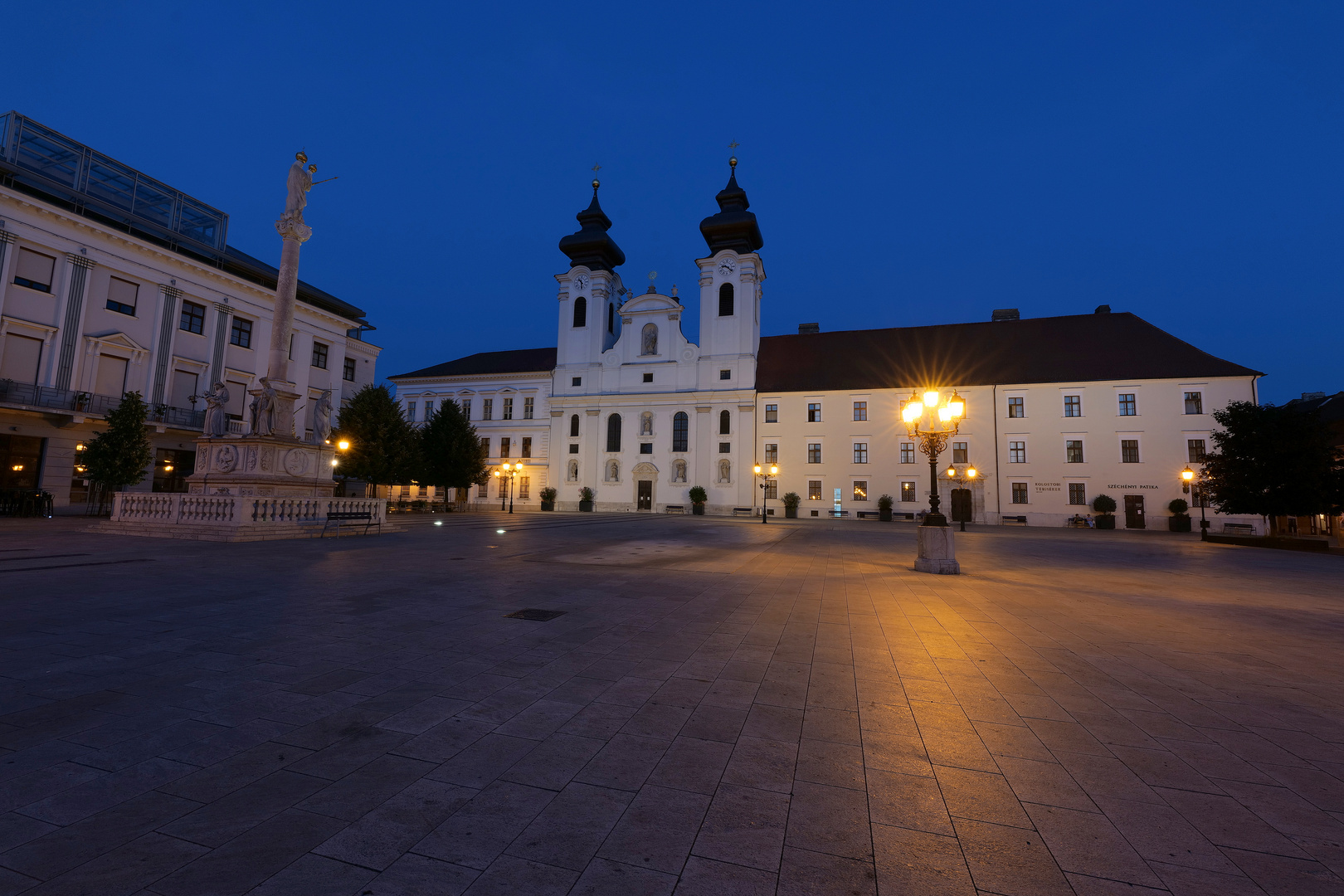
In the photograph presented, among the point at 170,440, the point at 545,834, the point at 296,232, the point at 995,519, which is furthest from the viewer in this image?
the point at 995,519

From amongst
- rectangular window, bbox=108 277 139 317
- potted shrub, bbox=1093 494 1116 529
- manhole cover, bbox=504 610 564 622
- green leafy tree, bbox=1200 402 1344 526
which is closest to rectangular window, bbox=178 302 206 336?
rectangular window, bbox=108 277 139 317

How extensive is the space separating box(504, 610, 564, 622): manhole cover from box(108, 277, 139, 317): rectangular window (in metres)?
31.3

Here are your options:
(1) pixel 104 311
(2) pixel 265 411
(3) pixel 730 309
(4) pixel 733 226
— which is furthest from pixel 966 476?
(1) pixel 104 311

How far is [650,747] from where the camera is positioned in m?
3.56

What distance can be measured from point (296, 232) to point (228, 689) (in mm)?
19420

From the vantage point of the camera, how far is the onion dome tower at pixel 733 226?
157 ft

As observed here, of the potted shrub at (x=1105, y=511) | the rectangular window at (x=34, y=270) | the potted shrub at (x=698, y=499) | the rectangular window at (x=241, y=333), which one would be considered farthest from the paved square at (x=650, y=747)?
the potted shrub at (x=698, y=499)

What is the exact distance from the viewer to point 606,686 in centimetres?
468

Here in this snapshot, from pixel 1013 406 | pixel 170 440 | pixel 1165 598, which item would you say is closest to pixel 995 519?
pixel 1013 406

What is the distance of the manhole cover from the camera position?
7102 millimetres

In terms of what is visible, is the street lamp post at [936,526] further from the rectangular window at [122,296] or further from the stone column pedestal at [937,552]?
the rectangular window at [122,296]

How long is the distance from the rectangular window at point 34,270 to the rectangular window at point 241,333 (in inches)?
285

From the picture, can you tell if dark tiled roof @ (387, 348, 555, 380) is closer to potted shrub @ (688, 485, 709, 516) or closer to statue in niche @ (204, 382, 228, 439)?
potted shrub @ (688, 485, 709, 516)

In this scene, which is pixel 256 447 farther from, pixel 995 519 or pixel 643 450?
pixel 995 519
